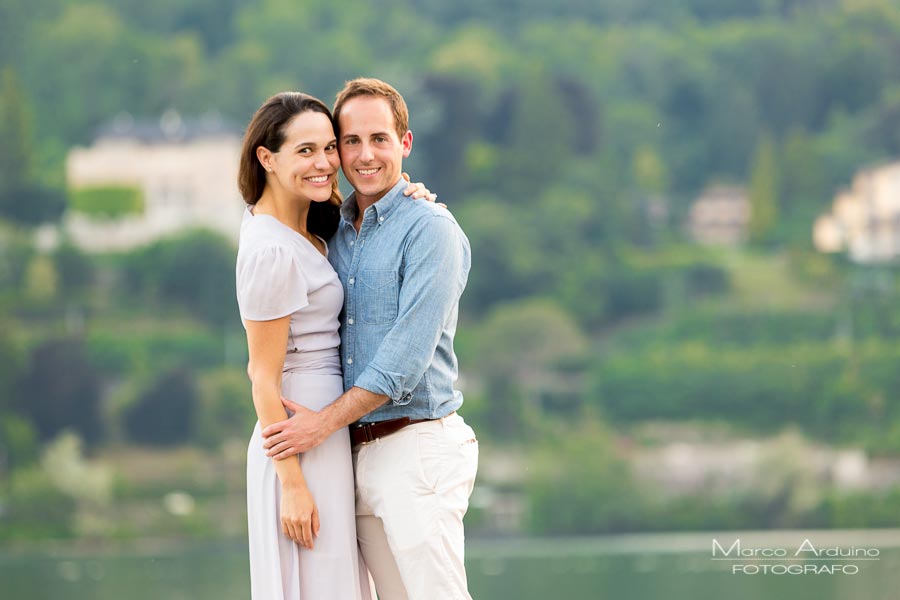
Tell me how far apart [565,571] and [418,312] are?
1871cm

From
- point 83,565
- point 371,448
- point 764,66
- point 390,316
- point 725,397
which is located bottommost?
point 83,565

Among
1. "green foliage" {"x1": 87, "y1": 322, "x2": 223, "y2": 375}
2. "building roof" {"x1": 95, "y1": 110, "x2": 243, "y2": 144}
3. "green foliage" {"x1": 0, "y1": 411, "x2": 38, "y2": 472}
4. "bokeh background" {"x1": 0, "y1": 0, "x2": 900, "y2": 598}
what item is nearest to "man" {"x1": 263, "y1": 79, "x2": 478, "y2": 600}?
"bokeh background" {"x1": 0, "y1": 0, "x2": 900, "y2": 598}

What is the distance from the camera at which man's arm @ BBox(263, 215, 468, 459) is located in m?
1.89

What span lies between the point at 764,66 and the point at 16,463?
698 inches

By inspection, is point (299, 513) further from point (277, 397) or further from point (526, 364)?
point (526, 364)

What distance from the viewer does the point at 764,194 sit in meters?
28.8

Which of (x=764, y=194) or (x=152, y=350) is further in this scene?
(x=764, y=194)

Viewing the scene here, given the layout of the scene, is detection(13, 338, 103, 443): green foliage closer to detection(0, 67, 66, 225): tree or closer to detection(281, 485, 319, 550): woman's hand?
detection(0, 67, 66, 225): tree

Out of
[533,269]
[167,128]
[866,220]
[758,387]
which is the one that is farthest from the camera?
[167,128]

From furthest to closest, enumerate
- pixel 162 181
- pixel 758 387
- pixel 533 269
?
pixel 162 181, pixel 533 269, pixel 758 387

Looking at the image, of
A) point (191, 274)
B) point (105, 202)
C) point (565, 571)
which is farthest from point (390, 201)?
point (105, 202)

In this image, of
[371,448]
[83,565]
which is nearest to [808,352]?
[83,565]

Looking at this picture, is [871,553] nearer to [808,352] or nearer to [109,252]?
[808,352]

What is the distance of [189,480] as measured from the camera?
79.5ft
